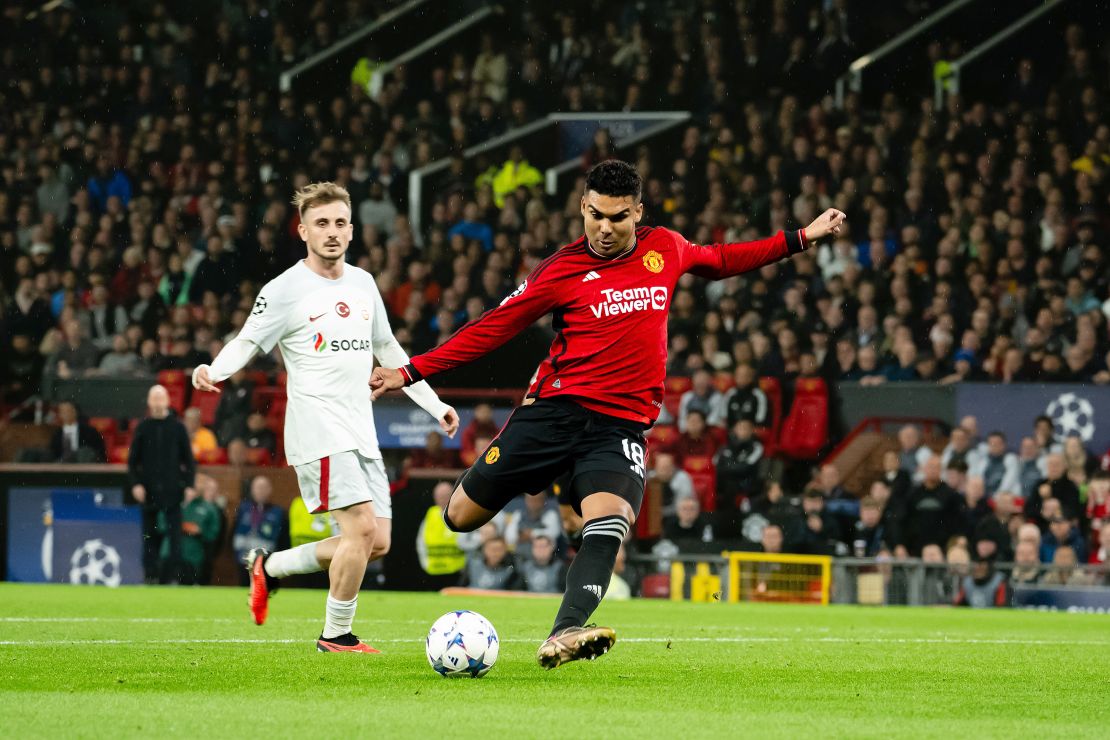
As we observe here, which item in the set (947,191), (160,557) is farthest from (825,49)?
(160,557)

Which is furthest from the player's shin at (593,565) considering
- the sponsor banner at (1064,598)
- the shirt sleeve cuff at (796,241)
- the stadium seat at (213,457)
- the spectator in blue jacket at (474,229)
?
the spectator in blue jacket at (474,229)

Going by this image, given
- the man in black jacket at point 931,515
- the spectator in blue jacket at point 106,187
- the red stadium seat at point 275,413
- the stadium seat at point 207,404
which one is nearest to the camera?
the man in black jacket at point 931,515

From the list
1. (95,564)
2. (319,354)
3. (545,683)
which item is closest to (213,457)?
(95,564)

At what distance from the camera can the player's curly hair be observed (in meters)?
7.04

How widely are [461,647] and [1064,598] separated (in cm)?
1035

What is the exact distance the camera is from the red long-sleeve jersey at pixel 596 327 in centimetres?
723

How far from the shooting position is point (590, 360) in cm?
726

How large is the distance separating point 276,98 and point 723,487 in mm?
11318

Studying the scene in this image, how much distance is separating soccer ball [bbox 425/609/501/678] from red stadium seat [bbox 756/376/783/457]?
11.9 m

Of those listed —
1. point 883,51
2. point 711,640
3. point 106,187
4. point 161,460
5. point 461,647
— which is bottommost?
point 711,640

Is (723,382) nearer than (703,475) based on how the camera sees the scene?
No

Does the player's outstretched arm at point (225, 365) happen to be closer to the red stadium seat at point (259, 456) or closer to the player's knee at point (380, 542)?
the player's knee at point (380, 542)

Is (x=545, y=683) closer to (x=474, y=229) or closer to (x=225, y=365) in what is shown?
(x=225, y=365)

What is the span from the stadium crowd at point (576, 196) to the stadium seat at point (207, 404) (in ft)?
1.21
